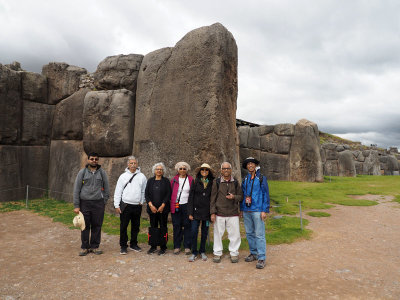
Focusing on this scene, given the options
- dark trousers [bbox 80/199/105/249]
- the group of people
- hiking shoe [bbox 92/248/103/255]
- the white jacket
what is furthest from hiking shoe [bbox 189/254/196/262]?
dark trousers [bbox 80/199/105/249]

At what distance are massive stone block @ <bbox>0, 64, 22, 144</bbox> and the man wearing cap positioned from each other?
9094mm

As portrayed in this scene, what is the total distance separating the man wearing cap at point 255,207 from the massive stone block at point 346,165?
20806 millimetres

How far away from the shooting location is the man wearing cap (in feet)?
15.1

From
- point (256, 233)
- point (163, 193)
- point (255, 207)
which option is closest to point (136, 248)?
point (163, 193)

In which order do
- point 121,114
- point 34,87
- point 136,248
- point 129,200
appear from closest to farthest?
point 129,200
point 136,248
point 121,114
point 34,87

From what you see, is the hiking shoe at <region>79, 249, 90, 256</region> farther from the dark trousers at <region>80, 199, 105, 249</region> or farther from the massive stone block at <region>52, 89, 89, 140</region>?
the massive stone block at <region>52, 89, 89, 140</region>

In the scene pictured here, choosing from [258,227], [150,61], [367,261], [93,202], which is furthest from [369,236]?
[150,61]

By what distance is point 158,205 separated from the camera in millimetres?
4992

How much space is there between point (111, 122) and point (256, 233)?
5727 mm

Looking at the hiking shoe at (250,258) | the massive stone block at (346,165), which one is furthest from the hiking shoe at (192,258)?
the massive stone block at (346,165)

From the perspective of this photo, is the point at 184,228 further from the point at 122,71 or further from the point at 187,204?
the point at 122,71

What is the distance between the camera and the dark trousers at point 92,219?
5016 mm

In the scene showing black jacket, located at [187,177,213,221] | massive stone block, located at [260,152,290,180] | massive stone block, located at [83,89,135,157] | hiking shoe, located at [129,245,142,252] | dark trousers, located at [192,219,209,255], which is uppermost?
massive stone block, located at [83,89,135,157]

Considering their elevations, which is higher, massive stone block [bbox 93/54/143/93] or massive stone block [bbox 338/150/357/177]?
massive stone block [bbox 93/54/143/93]
